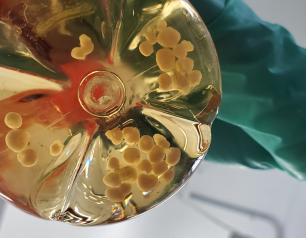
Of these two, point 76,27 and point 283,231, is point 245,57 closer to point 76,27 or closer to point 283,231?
point 76,27

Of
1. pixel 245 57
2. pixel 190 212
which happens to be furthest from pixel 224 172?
pixel 245 57

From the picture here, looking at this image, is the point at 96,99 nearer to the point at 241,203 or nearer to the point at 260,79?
the point at 260,79

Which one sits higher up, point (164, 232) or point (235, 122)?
point (235, 122)

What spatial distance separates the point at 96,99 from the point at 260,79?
0.74ft

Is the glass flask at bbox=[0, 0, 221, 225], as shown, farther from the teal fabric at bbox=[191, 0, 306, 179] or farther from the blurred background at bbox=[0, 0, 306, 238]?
the blurred background at bbox=[0, 0, 306, 238]

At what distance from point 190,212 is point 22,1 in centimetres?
63

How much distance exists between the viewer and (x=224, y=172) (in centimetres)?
95

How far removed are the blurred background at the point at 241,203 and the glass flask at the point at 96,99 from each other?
1.58ft

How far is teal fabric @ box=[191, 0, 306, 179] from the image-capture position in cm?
52

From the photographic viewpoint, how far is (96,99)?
375 millimetres

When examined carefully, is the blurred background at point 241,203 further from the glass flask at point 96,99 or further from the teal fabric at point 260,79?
the glass flask at point 96,99

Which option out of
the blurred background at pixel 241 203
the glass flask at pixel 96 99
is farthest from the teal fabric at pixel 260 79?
the blurred background at pixel 241 203

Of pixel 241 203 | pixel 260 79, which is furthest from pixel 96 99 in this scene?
pixel 241 203

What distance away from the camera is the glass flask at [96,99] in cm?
36
